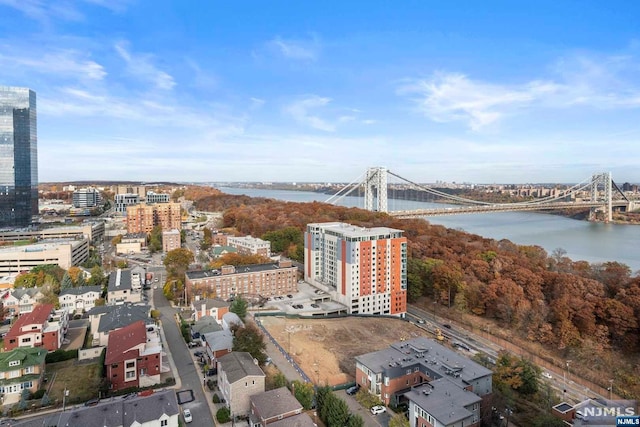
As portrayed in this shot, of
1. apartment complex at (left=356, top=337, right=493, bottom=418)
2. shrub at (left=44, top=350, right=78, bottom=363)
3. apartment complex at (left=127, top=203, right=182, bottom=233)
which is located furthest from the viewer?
apartment complex at (left=127, top=203, right=182, bottom=233)

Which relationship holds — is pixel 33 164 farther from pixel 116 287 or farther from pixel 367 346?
pixel 367 346

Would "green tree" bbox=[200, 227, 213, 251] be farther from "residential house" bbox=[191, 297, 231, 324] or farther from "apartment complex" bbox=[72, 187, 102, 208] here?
"apartment complex" bbox=[72, 187, 102, 208]

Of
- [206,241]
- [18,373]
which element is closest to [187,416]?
[18,373]

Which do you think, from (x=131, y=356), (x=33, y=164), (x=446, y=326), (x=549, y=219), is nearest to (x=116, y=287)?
(x=131, y=356)

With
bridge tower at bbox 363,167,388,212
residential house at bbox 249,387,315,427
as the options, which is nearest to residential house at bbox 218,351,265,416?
residential house at bbox 249,387,315,427

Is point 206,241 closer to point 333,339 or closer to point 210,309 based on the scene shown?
point 210,309

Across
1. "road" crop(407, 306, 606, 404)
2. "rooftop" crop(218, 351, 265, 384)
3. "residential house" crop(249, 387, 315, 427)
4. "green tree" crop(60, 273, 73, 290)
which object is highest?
"green tree" crop(60, 273, 73, 290)

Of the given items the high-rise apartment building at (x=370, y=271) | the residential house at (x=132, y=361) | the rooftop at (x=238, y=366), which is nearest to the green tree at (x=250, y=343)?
the rooftop at (x=238, y=366)

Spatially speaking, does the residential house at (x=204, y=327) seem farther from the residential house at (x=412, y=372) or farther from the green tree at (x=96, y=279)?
the green tree at (x=96, y=279)
